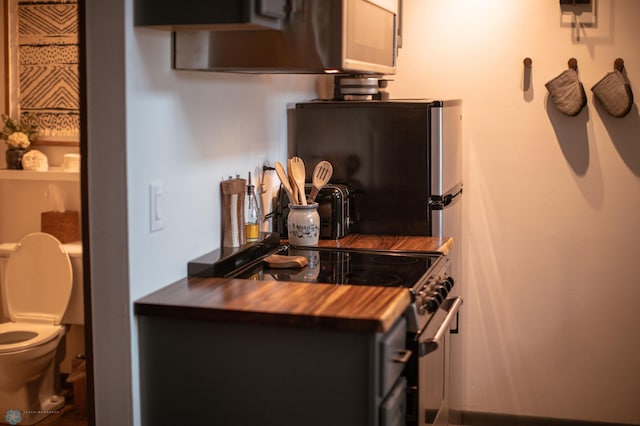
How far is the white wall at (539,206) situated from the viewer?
381 centimetres

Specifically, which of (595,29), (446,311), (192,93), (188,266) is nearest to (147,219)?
(188,266)

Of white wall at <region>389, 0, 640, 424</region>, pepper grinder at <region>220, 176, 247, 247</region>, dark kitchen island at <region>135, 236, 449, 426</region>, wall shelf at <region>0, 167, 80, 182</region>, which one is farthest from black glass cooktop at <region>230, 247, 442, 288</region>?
wall shelf at <region>0, 167, 80, 182</region>

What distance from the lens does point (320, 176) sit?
3271 millimetres

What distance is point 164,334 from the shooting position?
7.53 feet

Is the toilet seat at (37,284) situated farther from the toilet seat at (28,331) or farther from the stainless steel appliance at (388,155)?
the stainless steel appliance at (388,155)

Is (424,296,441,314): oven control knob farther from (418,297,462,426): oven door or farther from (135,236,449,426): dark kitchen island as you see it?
(135,236,449,426): dark kitchen island

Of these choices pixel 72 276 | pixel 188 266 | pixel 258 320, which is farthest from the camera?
pixel 72 276

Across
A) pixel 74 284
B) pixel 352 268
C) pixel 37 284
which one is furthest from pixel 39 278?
pixel 352 268

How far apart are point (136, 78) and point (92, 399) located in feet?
2.83

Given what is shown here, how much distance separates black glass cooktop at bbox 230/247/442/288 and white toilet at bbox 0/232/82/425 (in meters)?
1.50

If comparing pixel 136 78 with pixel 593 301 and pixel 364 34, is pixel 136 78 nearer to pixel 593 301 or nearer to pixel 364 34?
pixel 364 34

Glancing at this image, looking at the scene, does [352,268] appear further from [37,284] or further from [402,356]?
[37,284]

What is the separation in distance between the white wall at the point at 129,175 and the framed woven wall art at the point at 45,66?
1837 mm

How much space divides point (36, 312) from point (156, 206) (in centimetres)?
208
